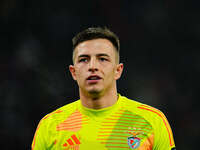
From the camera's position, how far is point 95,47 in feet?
10.4

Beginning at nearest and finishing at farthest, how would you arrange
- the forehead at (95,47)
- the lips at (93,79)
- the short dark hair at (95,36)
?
the lips at (93,79) < the forehead at (95,47) < the short dark hair at (95,36)

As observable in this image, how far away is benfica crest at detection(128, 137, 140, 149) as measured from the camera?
3039 mm

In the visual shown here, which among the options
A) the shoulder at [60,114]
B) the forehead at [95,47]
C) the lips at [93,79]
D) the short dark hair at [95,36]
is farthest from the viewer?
the shoulder at [60,114]

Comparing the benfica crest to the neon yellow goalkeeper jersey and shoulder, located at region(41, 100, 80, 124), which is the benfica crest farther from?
shoulder, located at region(41, 100, 80, 124)

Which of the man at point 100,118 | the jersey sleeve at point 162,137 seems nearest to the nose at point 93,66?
the man at point 100,118

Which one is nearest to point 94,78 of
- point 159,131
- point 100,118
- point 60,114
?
point 100,118

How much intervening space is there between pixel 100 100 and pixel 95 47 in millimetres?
540

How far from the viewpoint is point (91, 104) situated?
3.23 m

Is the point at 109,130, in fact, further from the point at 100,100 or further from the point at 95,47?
the point at 95,47

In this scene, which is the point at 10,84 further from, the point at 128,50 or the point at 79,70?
the point at 79,70

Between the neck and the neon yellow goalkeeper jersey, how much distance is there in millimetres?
44

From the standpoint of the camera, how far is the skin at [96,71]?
10.0ft

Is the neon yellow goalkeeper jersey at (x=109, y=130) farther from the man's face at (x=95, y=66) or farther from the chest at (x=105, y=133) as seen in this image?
the man's face at (x=95, y=66)

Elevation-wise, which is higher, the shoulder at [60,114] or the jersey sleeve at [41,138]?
the shoulder at [60,114]
